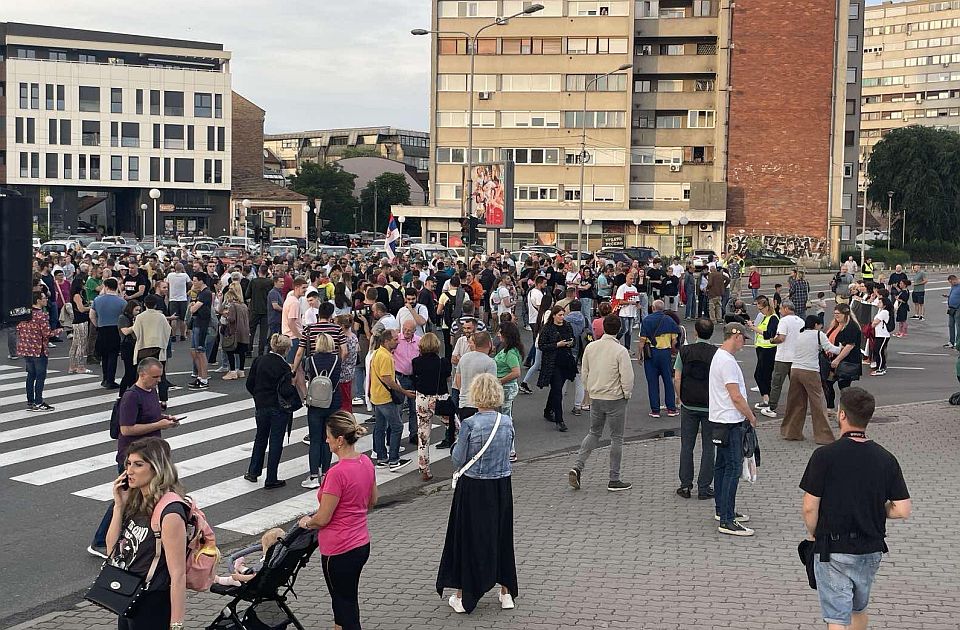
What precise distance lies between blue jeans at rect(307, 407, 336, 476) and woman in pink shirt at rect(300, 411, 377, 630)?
15.1ft

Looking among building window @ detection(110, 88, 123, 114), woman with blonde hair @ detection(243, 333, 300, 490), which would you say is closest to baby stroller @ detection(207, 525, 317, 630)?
woman with blonde hair @ detection(243, 333, 300, 490)

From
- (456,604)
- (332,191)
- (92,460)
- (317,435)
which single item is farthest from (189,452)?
(332,191)

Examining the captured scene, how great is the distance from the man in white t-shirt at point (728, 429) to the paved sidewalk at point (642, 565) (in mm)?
222

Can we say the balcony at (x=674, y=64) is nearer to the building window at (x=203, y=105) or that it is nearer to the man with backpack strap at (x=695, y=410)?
the building window at (x=203, y=105)

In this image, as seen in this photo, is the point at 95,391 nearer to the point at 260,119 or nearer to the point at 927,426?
the point at 927,426

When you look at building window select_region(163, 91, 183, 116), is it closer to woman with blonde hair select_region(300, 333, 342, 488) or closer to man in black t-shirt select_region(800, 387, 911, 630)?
woman with blonde hair select_region(300, 333, 342, 488)

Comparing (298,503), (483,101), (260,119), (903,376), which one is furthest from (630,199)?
(298,503)

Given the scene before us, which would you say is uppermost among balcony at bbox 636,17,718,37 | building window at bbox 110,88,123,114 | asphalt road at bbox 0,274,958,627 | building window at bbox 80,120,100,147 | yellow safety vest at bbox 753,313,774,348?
balcony at bbox 636,17,718,37

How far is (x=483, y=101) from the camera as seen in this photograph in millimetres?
73500

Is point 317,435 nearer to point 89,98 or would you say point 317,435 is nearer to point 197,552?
point 197,552

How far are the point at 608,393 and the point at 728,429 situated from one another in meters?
1.71

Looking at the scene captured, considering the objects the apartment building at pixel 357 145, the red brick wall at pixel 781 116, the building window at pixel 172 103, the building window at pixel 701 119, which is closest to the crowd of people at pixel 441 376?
the red brick wall at pixel 781 116

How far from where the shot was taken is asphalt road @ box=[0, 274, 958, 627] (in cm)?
892

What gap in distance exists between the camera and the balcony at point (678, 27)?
7338cm
